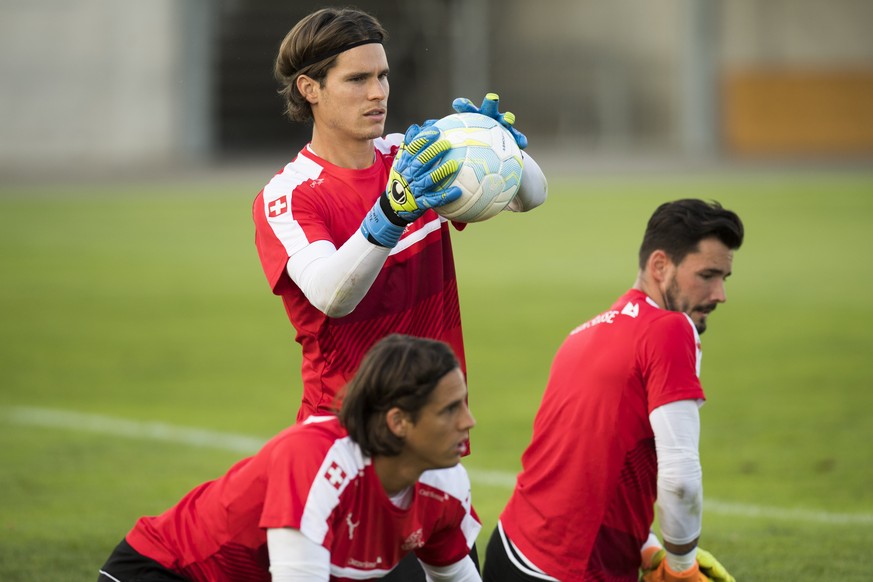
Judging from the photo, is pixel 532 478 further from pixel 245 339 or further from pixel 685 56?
pixel 685 56

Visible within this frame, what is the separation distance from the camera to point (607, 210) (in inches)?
998

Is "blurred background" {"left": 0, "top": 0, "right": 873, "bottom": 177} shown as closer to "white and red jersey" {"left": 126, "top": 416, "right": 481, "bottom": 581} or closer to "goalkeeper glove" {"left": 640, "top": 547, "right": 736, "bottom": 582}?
"goalkeeper glove" {"left": 640, "top": 547, "right": 736, "bottom": 582}

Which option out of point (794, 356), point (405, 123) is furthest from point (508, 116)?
point (405, 123)

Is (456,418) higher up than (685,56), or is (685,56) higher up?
(456,418)

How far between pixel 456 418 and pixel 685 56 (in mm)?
34663

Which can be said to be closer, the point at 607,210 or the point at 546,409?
the point at 546,409

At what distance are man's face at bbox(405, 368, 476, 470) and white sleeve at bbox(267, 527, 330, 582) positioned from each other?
41 cm

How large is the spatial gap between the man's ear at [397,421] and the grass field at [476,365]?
10.2 feet

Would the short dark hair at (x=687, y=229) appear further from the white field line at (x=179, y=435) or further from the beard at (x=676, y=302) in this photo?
the white field line at (x=179, y=435)

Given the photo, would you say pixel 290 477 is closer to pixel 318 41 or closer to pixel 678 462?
pixel 678 462

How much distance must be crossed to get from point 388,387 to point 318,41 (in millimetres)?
1537

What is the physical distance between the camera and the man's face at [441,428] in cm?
388

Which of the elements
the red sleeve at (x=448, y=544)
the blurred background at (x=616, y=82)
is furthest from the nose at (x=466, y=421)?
A: the blurred background at (x=616, y=82)

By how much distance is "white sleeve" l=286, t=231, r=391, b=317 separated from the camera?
4.31 m
